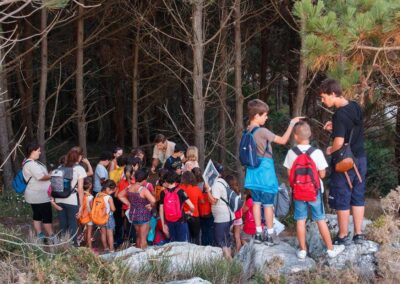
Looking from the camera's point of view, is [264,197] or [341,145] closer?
[341,145]

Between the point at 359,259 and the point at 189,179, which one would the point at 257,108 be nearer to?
the point at 359,259

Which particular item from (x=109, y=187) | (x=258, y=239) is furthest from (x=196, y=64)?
(x=258, y=239)

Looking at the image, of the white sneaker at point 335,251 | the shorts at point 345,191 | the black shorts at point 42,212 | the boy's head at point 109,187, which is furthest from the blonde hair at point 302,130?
the black shorts at point 42,212

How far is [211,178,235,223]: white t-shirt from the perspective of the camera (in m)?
7.82

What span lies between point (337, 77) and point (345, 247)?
8.07 ft

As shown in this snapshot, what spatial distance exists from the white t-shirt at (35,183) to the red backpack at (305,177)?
158 inches

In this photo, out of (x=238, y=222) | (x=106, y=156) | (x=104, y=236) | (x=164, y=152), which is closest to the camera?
(x=238, y=222)

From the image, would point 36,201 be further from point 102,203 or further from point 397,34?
point 397,34

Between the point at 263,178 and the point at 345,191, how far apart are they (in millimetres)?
893

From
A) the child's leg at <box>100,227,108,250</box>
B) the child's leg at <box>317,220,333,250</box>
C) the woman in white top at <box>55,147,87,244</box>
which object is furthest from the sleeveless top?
the child's leg at <box>317,220,333,250</box>

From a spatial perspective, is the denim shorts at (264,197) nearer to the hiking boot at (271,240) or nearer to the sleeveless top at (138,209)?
the hiking boot at (271,240)

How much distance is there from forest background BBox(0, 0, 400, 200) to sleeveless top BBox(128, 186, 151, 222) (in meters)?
1.83

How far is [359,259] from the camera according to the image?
19.9 ft

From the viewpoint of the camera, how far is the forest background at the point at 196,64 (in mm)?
7383
